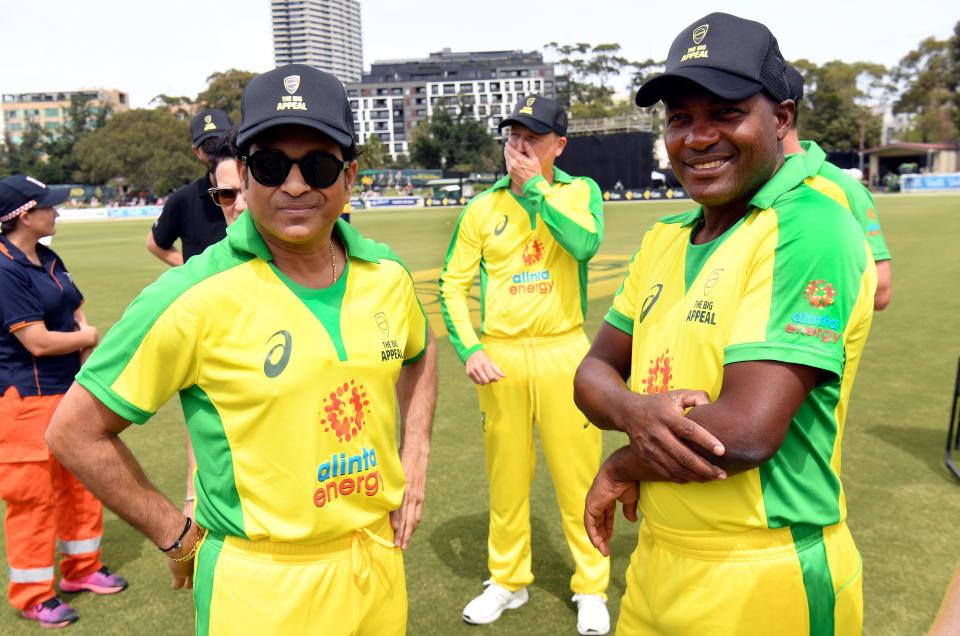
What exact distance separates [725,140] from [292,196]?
49.3 inches

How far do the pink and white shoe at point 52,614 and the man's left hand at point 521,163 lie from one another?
359 cm

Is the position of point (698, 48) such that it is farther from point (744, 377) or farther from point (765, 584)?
point (765, 584)

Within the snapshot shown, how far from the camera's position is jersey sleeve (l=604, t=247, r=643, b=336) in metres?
2.61

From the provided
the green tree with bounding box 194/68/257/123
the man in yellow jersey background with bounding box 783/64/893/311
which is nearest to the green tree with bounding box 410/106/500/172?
the green tree with bounding box 194/68/257/123

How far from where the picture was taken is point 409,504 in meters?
2.62

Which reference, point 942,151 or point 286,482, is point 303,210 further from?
point 942,151


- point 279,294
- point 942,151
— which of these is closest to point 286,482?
point 279,294

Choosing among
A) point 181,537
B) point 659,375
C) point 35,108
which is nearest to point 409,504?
point 181,537

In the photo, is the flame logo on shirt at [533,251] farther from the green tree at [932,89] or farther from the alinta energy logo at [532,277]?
the green tree at [932,89]

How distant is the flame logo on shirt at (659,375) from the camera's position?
219cm

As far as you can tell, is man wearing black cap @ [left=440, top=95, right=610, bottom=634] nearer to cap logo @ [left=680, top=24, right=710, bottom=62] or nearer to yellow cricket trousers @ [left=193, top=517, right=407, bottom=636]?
yellow cricket trousers @ [left=193, top=517, right=407, bottom=636]

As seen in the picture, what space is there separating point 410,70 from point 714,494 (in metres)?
162

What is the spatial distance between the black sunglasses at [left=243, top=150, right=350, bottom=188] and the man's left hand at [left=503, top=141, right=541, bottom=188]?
7.45ft

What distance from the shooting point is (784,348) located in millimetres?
1839
